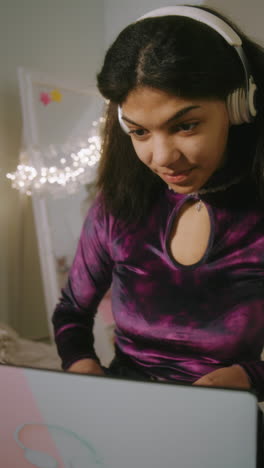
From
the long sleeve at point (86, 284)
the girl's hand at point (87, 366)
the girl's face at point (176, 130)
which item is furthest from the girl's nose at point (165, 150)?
the girl's hand at point (87, 366)

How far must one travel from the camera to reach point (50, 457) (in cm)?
41

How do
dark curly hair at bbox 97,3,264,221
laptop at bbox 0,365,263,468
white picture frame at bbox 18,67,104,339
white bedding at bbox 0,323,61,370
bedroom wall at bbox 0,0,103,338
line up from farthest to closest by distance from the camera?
bedroom wall at bbox 0,0,103,338 < white picture frame at bbox 18,67,104,339 < white bedding at bbox 0,323,61,370 < dark curly hair at bbox 97,3,264,221 < laptop at bbox 0,365,263,468

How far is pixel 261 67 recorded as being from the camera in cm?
58

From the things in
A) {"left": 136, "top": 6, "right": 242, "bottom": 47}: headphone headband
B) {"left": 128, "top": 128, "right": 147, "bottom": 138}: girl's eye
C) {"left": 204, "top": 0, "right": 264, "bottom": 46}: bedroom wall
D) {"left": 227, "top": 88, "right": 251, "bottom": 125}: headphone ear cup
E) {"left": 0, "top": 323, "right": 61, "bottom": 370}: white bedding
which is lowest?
{"left": 0, "top": 323, "right": 61, "bottom": 370}: white bedding

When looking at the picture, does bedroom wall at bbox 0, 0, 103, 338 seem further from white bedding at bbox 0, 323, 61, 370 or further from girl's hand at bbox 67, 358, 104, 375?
girl's hand at bbox 67, 358, 104, 375

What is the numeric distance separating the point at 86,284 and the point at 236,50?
483 mm

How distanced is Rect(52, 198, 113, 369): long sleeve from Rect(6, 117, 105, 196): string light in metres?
1.00

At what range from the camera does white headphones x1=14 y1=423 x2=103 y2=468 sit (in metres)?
0.39

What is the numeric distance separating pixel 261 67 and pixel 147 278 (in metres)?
0.37

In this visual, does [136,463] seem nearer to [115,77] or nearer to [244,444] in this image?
[244,444]

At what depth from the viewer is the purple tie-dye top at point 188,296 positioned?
2.10 ft

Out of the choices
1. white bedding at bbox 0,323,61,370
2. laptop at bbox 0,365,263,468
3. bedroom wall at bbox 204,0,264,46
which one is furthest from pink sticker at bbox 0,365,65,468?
bedroom wall at bbox 204,0,264,46

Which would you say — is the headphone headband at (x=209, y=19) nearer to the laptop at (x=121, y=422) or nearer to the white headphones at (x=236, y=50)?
the white headphones at (x=236, y=50)

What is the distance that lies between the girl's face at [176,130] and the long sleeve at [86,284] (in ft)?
0.86
